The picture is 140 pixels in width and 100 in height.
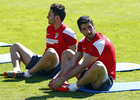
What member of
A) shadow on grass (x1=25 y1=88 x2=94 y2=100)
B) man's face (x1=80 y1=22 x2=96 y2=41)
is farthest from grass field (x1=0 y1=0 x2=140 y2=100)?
man's face (x1=80 y1=22 x2=96 y2=41)

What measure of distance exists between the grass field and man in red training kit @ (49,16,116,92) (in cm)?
19

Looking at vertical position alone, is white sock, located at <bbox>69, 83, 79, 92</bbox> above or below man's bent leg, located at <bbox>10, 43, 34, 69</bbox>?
below

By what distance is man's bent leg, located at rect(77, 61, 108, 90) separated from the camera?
6.43 metres

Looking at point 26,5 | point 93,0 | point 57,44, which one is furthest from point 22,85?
point 93,0

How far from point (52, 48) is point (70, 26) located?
23.9 feet

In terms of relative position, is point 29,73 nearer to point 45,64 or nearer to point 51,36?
point 45,64

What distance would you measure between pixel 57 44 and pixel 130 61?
239 cm

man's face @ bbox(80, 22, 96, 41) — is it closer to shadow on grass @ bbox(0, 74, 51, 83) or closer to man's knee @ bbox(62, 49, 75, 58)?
man's knee @ bbox(62, 49, 75, 58)

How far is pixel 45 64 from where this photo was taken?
7.60m

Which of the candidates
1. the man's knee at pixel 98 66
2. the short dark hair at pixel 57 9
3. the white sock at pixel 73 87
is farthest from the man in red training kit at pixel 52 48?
the man's knee at pixel 98 66

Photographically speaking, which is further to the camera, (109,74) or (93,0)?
(93,0)

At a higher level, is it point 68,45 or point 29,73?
point 68,45

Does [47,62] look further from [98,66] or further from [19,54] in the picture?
[98,66]

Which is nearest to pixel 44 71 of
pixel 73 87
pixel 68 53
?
pixel 68 53
